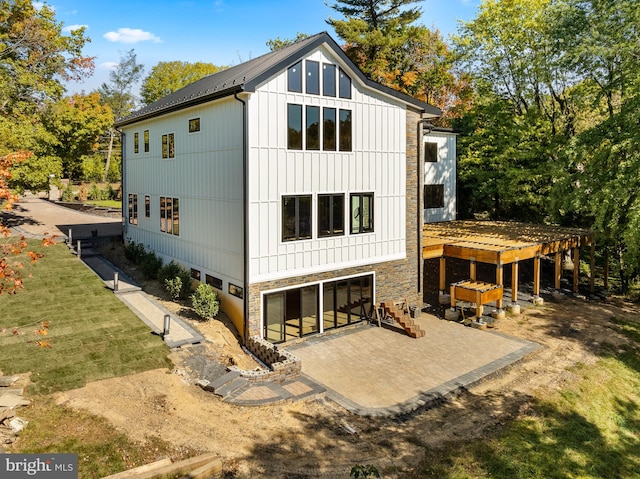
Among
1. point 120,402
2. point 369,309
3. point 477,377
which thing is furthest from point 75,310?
point 477,377

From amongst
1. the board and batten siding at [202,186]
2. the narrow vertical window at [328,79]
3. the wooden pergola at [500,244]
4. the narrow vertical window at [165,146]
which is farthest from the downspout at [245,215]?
the wooden pergola at [500,244]

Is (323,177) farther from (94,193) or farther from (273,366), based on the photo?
(94,193)

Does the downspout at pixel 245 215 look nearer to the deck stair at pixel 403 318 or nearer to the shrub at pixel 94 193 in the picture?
the deck stair at pixel 403 318

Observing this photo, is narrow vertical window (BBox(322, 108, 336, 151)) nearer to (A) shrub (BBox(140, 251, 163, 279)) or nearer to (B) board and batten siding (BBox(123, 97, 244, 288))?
(B) board and batten siding (BBox(123, 97, 244, 288))

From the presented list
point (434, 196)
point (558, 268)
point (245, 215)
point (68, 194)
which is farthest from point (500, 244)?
point (68, 194)

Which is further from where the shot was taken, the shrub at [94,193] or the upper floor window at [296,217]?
the shrub at [94,193]

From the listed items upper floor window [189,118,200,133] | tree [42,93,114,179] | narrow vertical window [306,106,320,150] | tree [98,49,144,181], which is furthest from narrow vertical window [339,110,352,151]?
tree [98,49,144,181]

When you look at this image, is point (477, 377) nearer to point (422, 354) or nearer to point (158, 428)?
point (422, 354)
